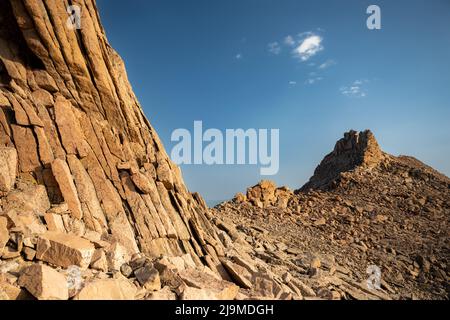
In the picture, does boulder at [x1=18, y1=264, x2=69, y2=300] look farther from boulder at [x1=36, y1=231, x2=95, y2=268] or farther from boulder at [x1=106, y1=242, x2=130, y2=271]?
boulder at [x1=106, y1=242, x2=130, y2=271]

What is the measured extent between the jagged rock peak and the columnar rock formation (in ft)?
102

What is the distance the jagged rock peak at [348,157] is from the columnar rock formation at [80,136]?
31.1 meters

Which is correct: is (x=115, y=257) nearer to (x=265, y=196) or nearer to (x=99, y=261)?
(x=99, y=261)

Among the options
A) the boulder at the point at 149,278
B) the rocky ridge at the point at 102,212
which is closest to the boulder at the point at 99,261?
the rocky ridge at the point at 102,212

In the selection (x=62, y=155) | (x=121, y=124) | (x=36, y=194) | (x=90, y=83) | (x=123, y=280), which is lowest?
(x=123, y=280)

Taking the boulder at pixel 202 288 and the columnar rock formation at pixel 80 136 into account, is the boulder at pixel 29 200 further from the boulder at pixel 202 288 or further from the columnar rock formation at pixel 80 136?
the boulder at pixel 202 288

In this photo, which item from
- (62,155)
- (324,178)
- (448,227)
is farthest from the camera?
(324,178)

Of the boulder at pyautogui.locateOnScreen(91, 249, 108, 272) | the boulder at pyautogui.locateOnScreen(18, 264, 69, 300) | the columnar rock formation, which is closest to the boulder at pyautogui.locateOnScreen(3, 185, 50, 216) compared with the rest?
the columnar rock formation

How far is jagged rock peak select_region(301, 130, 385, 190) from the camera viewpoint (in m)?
43.5

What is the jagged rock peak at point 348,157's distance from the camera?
43.5 meters
